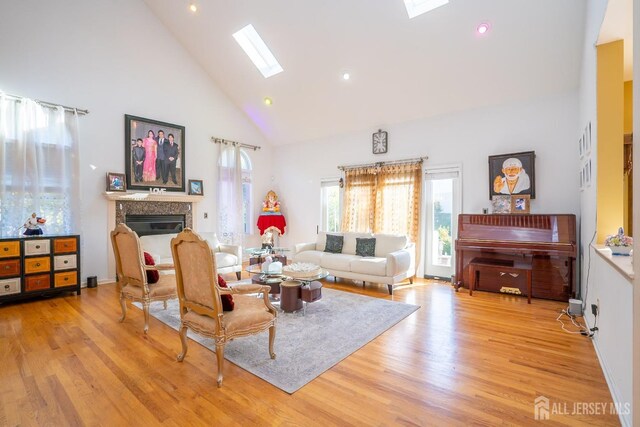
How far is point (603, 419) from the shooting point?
5.89 feet

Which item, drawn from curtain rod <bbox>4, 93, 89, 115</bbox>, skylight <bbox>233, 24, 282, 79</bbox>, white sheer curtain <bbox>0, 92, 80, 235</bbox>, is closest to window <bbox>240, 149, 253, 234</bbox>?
skylight <bbox>233, 24, 282, 79</bbox>

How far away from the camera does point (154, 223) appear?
5.77 meters

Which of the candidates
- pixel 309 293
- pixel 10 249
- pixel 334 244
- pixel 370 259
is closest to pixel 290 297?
pixel 309 293

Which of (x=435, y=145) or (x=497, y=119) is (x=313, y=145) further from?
(x=497, y=119)

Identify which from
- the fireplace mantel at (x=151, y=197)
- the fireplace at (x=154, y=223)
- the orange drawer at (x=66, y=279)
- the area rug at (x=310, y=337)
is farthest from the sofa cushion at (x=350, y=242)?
the orange drawer at (x=66, y=279)

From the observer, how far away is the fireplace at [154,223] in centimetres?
553

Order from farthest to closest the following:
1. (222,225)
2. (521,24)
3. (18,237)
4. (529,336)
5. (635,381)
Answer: (222,225) → (18,237) → (521,24) → (529,336) → (635,381)

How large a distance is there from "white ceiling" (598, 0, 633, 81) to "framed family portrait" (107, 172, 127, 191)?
21.6 feet

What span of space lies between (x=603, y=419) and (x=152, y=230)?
6.35 m

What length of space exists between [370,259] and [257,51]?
4594 mm

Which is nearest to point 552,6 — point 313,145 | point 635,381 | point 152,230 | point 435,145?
point 435,145

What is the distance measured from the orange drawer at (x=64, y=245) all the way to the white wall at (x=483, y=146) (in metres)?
4.55

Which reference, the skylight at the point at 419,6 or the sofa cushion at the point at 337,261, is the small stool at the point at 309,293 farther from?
the skylight at the point at 419,6

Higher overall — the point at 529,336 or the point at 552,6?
the point at 552,6
